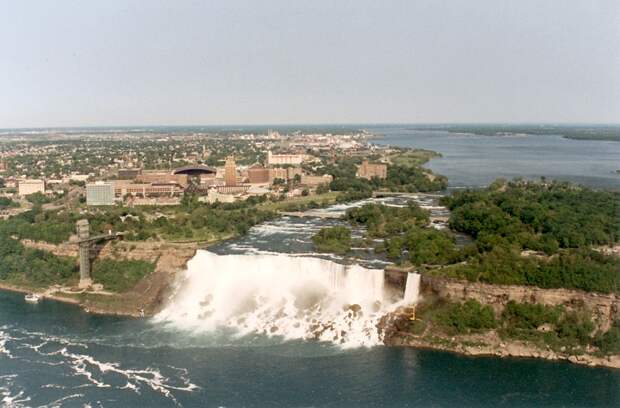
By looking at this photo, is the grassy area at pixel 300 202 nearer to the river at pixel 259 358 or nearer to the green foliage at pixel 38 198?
the river at pixel 259 358

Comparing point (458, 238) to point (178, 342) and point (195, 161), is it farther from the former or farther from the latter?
point (195, 161)

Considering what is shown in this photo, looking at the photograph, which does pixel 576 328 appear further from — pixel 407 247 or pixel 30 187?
pixel 30 187

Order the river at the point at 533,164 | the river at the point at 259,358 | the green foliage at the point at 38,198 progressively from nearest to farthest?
the river at the point at 259,358 < the green foliage at the point at 38,198 < the river at the point at 533,164

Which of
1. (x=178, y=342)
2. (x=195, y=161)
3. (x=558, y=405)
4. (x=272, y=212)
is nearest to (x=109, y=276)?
(x=178, y=342)

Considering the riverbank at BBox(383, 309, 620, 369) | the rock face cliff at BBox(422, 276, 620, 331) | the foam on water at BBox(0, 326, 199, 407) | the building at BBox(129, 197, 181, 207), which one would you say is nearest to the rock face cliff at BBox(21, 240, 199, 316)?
the foam on water at BBox(0, 326, 199, 407)

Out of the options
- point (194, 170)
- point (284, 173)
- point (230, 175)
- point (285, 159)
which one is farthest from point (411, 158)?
point (230, 175)

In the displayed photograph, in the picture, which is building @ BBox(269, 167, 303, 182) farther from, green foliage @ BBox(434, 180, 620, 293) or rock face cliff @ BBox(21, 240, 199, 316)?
rock face cliff @ BBox(21, 240, 199, 316)

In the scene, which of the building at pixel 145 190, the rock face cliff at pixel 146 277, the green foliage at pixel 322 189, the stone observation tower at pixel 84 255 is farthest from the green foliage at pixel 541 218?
the building at pixel 145 190
